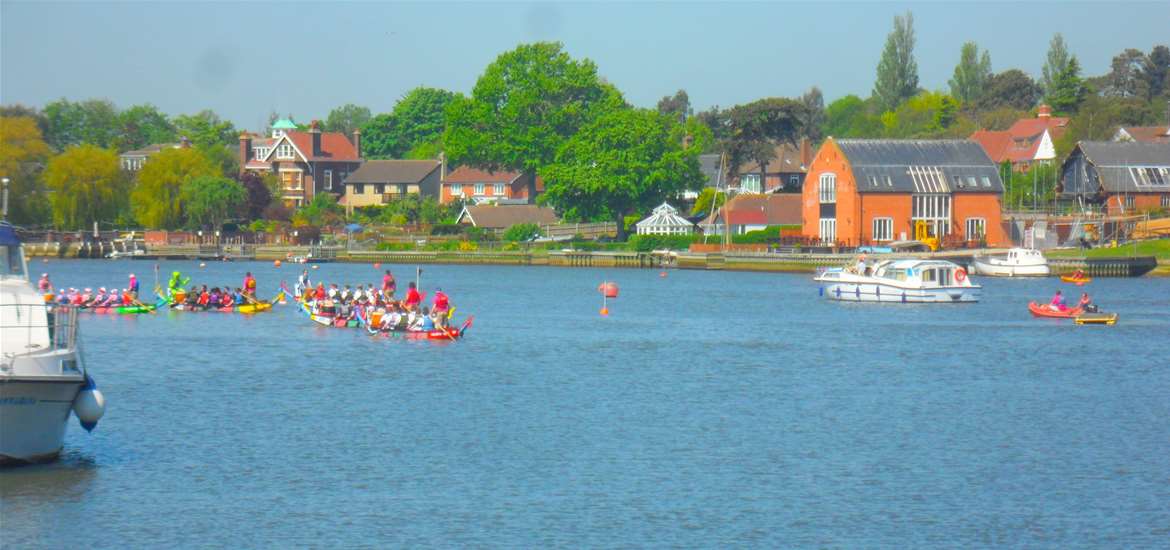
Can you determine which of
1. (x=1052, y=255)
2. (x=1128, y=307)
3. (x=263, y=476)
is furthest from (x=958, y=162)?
(x=263, y=476)

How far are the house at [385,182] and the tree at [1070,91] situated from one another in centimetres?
6556

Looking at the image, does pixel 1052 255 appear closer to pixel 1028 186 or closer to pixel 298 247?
pixel 1028 186

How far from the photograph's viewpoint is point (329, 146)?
162750mm

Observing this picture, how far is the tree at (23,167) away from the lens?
11788cm

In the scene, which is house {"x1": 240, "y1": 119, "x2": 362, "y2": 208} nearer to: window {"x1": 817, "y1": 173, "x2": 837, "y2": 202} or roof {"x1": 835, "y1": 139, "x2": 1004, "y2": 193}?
window {"x1": 817, "y1": 173, "x2": 837, "y2": 202}

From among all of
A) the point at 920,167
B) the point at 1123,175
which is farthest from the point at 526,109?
the point at 1123,175

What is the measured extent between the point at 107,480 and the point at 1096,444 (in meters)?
22.1

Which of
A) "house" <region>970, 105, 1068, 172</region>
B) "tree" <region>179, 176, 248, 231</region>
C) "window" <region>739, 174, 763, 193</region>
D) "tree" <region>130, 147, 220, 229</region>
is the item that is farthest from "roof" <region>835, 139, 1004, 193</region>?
"tree" <region>130, 147, 220, 229</region>

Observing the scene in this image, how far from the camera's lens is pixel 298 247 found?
126 meters

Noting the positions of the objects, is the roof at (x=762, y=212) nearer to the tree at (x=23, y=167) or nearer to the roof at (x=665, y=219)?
the roof at (x=665, y=219)

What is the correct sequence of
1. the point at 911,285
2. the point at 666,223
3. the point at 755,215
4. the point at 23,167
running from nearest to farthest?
the point at 911,285
the point at 23,167
the point at 755,215
the point at 666,223

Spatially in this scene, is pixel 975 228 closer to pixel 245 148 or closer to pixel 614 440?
pixel 614 440

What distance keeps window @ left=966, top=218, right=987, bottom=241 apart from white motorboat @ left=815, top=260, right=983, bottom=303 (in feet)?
106

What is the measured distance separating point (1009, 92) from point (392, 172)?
76682 mm
